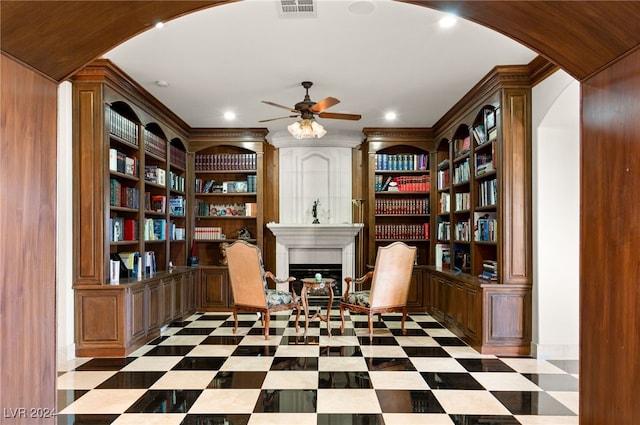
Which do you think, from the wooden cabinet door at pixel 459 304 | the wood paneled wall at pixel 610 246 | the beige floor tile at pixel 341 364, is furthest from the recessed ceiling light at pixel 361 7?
the wooden cabinet door at pixel 459 304

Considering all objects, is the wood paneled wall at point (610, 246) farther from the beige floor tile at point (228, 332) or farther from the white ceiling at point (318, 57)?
the beige floor tile at point (228, 332)

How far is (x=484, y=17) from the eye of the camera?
6.35 feet

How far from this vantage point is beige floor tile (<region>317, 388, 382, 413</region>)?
9.47ft

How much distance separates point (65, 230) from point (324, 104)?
2.82 metres

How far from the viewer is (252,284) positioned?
488 centimetres

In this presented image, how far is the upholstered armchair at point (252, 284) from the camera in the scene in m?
4.79

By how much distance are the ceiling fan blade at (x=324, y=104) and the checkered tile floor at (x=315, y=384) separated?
2.54 m

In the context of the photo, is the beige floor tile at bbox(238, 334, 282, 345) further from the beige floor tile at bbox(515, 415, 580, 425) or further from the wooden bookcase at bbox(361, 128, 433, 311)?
the beige floor tile at bbox(515, 415, 580, 425)

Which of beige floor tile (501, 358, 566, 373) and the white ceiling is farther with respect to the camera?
beige floor tile (501, 358, 566, 373)

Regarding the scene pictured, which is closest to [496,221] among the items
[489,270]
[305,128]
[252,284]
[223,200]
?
[489,270]

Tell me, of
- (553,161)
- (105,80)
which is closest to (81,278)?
(105,80)

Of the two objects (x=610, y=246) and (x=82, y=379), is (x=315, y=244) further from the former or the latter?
(x=610, y=246)

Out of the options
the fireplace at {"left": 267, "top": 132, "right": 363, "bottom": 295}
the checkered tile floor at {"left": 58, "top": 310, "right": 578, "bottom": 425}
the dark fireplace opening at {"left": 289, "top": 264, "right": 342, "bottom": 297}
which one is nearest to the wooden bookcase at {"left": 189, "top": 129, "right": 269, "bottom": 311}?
the fireplace at {"left": 267, "top": 132, "right": 363, "bottom": 295}

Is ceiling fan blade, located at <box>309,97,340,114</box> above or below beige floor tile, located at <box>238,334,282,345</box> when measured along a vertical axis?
above
